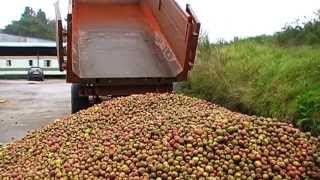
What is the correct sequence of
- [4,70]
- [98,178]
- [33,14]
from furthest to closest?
[33,14] → [4,70] → [98,178]

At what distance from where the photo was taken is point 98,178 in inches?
167

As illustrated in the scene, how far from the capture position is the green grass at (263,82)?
714 cm

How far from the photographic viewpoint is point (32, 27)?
79312 mm

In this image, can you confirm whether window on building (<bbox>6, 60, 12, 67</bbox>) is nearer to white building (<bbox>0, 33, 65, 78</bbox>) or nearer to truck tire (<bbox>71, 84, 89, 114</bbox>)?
white building (<bbox>0, 33, 65, 78</bbox>)

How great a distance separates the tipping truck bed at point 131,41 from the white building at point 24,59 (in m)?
34.0

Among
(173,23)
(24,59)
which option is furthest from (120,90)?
(24,59)

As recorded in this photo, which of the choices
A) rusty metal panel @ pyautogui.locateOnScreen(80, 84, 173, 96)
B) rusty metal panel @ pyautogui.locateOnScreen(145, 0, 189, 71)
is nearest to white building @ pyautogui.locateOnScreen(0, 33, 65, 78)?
rusty metal panel @ pyautogui.locateOnScreen(145, 0, 189, 71)

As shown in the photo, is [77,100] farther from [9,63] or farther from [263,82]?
[9,63]

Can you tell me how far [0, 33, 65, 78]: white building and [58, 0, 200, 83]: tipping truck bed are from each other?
34.0 metres

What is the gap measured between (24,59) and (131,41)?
3679 centimetres

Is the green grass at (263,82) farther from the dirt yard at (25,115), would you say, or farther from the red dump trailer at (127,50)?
the dirt yard at (25,115)

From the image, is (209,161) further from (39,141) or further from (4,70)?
(4,70)

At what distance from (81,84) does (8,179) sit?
181 inches

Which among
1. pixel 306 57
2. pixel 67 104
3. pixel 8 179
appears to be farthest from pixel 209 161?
pixel 67 104
